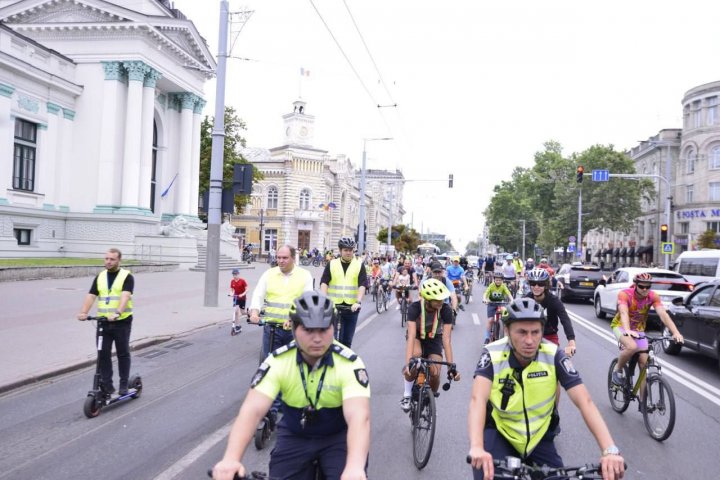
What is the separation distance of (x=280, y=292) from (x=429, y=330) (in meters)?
1.63

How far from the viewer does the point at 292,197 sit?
72312 mm

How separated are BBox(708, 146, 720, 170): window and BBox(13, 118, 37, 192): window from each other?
158ft

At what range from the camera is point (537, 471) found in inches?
112

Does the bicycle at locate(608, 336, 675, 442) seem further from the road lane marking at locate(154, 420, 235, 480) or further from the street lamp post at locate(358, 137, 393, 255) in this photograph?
the street lamp post at locate(358, 137, 393, 255)

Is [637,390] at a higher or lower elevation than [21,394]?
higher

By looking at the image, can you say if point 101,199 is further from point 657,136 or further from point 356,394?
point 657,136

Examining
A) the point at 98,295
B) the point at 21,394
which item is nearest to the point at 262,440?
the point at 98,295

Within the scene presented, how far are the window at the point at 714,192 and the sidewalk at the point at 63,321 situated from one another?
4230 cm

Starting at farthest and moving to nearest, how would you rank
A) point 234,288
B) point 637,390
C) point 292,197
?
point 292,197 → point 234,288 → point 637,390

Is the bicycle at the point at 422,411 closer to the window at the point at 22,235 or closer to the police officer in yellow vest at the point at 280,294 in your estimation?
the police officer in yellow vest at the point at 280,294

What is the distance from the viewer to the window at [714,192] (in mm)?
47766

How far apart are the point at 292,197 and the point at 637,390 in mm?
66989

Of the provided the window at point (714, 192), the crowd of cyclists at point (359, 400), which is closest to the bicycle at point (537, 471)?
the crowd of cyclists at point (359, 400)

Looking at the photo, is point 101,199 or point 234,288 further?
point 101,199
